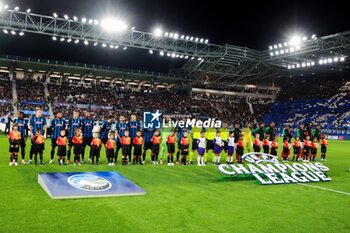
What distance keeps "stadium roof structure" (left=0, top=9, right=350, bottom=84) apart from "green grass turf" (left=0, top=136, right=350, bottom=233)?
77.3 ft

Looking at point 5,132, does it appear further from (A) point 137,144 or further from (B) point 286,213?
(B) point 286,213

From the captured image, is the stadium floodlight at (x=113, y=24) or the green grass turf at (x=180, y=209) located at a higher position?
the stadium floodlight at (x=113, y=24)

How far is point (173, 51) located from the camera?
38188mm

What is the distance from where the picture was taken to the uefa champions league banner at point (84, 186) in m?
7.90

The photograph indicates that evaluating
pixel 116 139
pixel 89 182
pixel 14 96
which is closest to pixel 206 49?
pixel 14 96

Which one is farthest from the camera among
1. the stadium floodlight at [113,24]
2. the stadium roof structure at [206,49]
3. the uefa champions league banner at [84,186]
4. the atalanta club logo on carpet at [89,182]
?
the stadium roof structure at [206,49]

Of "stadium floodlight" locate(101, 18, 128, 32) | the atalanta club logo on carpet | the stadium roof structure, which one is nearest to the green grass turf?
the atalanta club logo on carpet

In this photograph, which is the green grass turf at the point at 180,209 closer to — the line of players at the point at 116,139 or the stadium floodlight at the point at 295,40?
the line of players at the point at 116,139

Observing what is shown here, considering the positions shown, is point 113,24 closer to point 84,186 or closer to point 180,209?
point 84,186

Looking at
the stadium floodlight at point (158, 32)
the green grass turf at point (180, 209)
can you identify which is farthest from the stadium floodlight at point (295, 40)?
the green grass turf at point (180, 209)

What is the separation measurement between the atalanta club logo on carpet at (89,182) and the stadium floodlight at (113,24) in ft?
77.3

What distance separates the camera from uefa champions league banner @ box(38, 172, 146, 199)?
25.9 feet

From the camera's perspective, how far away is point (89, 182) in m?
8.62

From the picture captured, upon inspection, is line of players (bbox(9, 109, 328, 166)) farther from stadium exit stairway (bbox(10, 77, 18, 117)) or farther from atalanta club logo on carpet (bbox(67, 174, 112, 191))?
stadium exit stairway (bbox(10, 77, 18, 117))
